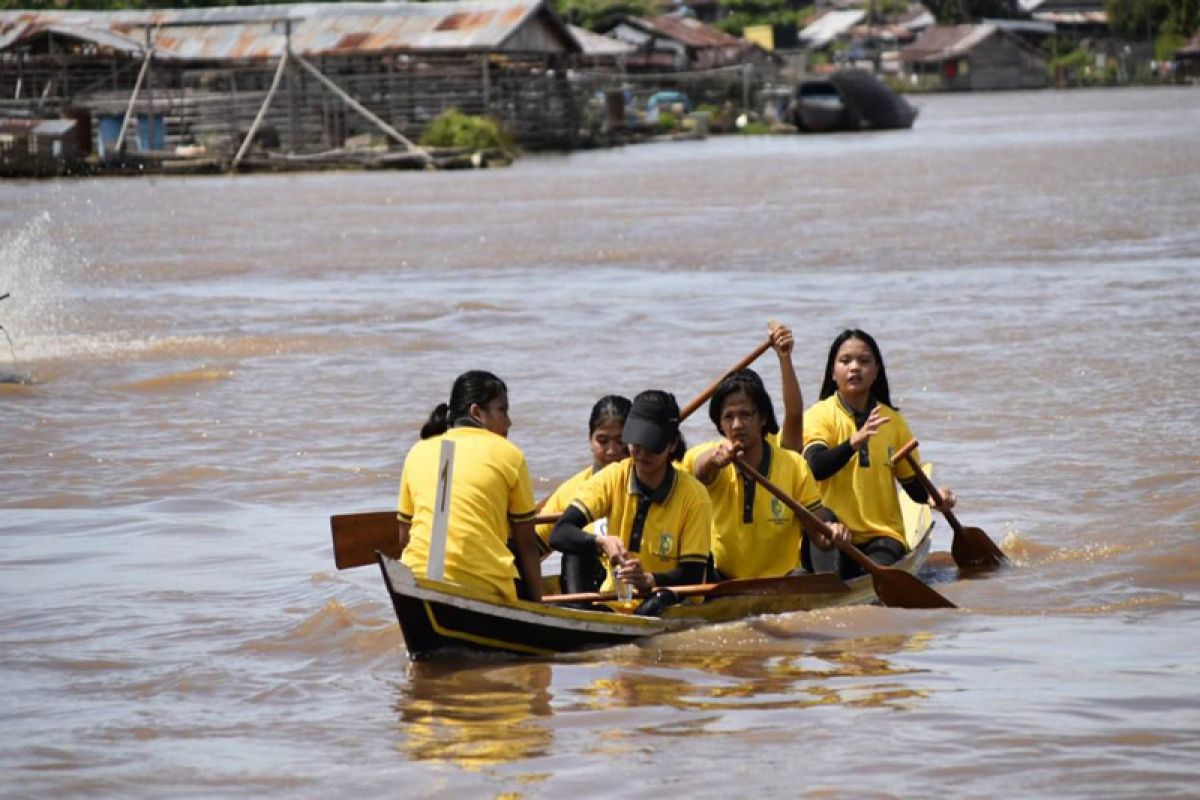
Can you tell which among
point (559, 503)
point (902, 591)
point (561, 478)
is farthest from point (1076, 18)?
point (559, 503)

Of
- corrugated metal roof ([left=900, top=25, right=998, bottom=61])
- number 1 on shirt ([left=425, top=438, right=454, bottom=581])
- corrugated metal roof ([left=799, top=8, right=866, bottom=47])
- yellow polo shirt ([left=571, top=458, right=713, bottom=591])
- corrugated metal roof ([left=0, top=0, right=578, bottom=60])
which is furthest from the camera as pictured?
corrugated metal roof ([left=799, top=8, right=866, bottom=47])

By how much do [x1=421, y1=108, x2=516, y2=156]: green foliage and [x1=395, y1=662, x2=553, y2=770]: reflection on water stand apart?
39.2 meters

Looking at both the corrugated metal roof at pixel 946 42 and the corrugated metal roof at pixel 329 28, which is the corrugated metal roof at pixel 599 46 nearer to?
the corrugated metal roof at pixel 329 28

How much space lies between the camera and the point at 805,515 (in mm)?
7469

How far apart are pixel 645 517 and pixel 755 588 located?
0.57 metres

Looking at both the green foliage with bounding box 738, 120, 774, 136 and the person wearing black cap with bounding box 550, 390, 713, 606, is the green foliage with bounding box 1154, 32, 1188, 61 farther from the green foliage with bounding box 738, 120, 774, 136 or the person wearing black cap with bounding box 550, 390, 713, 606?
the person wearing black cap with bounding box 550, 390, 713, 606

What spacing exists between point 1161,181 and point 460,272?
14.0 m

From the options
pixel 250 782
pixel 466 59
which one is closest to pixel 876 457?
pixel 250 782

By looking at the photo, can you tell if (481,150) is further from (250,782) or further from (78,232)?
(250,782)

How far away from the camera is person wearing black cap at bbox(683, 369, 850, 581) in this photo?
731 centimetres

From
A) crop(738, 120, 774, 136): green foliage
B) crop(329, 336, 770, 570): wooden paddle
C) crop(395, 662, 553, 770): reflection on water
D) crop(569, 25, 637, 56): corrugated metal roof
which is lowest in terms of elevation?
crop(395, 662, 553, 770): reflection on water

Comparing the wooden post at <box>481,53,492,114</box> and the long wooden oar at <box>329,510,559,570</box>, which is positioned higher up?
the wooden post at <box>481,53,492,114</box>

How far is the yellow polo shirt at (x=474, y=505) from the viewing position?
6.79 metres

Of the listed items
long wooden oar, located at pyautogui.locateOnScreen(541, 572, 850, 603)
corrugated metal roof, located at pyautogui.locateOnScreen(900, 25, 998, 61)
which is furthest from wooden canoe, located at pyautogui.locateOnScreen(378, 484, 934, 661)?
corrugated metal roof, located at pyautogui.locateOnScreen(900, 25, 998, 61)
